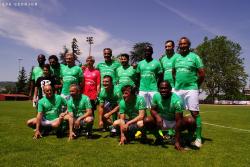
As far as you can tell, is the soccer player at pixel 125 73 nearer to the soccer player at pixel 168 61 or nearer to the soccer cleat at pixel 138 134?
the soccer player at pixel 168 61

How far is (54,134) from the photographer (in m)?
9.42

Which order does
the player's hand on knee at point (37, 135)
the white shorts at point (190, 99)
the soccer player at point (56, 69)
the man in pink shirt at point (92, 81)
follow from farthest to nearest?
1. the man in pink shirt at point (92, 81)
2. the soccer player at point (56, 69)
3. the player's hand on knee at point (37, 135)
4. the white shorts at point (190, 99)

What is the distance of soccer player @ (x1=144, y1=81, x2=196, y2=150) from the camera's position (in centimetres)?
750

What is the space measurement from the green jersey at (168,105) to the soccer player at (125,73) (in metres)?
1.99

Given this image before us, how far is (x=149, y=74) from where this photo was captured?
934cm

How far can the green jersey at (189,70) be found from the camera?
26.2ft

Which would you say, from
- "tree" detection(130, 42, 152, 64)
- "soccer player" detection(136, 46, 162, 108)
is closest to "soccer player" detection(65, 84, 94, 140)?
"soccer player" detection(136, 46, 162, 108)

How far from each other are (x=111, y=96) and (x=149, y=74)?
4.41 ft

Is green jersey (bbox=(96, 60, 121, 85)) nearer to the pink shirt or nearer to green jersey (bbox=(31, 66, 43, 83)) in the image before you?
the pink shirt

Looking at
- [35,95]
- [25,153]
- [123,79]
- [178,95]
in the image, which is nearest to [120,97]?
[123,79]

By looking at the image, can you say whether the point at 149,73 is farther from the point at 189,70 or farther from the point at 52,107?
the point at 52,107

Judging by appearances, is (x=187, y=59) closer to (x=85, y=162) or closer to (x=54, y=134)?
(x=85, y=162)

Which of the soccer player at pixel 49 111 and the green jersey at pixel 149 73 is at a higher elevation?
the green jersey at pixel 149 73

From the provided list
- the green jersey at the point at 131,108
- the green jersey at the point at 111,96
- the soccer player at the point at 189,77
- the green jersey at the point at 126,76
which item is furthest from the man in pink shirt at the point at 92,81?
the soccer player at the point at 189,77
